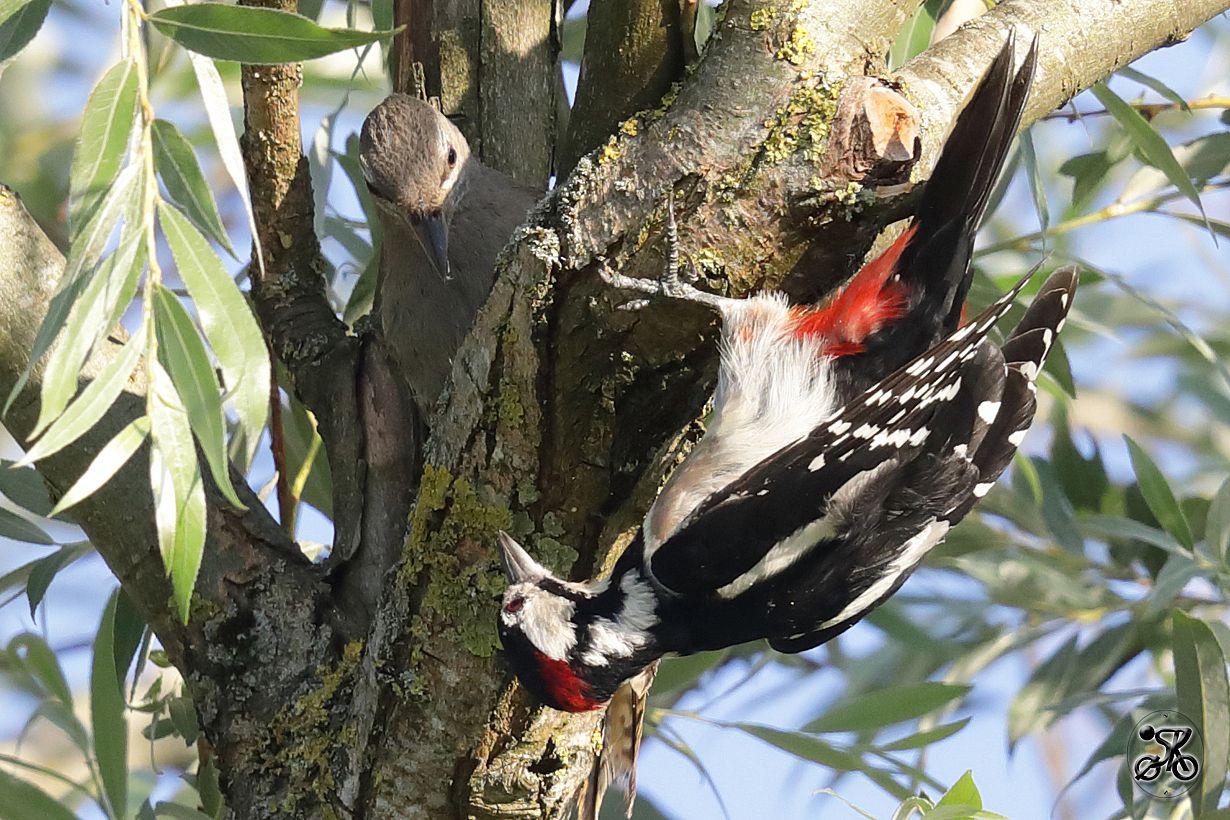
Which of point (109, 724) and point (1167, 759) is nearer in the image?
point (109, 724)

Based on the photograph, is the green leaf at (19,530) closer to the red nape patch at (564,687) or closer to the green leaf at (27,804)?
the green leaf at (27,804)

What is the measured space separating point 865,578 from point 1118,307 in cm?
192

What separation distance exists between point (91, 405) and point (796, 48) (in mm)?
950

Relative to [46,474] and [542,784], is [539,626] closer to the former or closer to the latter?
[542,784]

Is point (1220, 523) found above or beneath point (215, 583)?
above

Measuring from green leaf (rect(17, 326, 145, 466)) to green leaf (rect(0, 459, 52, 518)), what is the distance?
1068 millimetres

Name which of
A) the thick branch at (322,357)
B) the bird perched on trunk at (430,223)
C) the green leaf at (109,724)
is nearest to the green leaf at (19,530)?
the green leaf at (109,724)

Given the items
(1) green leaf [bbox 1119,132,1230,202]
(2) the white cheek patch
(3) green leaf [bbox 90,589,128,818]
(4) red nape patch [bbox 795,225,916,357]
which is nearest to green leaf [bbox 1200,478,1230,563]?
(1) green leaf [bbox 1119,132,1230,202]

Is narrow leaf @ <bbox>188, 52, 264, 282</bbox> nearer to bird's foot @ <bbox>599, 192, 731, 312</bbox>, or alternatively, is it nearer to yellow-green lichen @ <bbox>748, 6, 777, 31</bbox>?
bird's foot @ <bbox>599, 192, 731, 312</bbox>

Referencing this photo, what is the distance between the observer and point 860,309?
7.18ft

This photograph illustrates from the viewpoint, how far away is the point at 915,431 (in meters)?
2.00

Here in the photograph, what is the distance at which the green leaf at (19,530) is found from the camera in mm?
2228

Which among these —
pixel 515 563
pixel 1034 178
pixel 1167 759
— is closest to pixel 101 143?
pixel 515 563

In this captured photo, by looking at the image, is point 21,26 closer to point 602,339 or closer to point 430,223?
point 602,339
